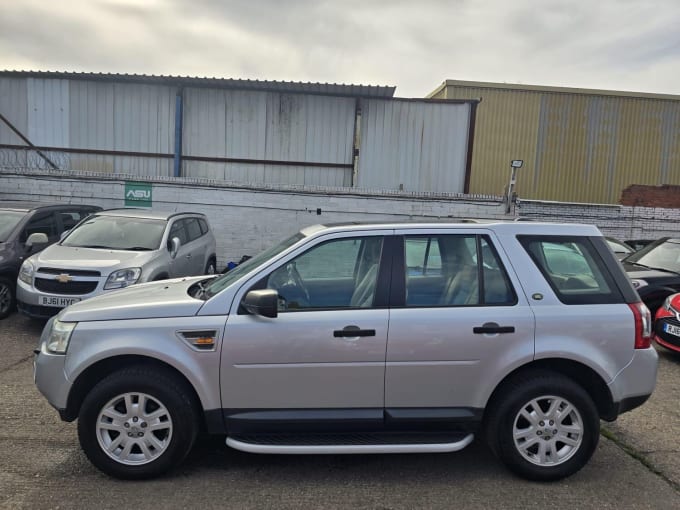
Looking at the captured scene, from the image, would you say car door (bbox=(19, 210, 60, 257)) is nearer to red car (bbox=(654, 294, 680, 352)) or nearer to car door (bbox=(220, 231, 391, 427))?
car door (bbox=(220, 231, 391, 427))

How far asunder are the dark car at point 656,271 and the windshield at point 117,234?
6865 millimetres

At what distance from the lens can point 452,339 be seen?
3510 millimetres

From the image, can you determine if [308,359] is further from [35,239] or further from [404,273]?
[35,239]

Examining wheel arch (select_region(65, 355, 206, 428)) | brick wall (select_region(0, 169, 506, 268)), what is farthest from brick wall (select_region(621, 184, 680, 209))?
wheel arch (select_region(65, 355, 206, 428))

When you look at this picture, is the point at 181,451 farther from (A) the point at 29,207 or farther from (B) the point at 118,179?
(B) the point at 118,179

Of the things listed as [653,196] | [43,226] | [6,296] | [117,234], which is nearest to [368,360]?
[117,234]

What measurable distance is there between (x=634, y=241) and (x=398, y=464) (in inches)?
440

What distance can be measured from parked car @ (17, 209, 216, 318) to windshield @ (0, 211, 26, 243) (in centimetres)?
102

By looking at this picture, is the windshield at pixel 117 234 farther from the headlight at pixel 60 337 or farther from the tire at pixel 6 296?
the headlight at pixel 60 337

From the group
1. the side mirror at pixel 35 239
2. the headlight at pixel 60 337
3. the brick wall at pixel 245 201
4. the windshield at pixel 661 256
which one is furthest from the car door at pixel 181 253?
the windshield at pixel 661 256

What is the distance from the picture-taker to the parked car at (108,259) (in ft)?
22.2

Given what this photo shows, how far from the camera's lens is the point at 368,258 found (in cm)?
376

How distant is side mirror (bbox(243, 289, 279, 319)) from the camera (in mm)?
3373

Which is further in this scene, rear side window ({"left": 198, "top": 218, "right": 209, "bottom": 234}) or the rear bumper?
rear side window ({"left": 198, "top": 218, "right": 209, "bottom": 234})
